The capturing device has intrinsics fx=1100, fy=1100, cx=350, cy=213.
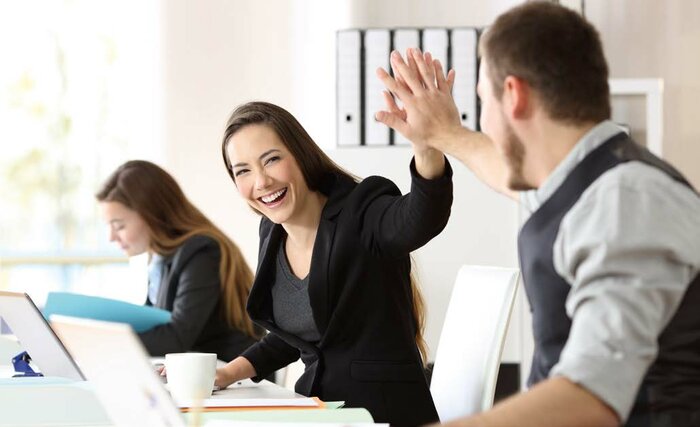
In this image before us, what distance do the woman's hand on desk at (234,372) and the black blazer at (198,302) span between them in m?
0.91

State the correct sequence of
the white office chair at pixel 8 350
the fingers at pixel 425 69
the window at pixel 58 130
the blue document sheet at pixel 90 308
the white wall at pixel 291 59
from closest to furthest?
1. the fingers at pixel 425 69
2. the blue document sheet at pixel 90 308
3. the white office chair at pixel 8 350
4. the white wall at pixel 291 59
5. the window at pixel 58 130

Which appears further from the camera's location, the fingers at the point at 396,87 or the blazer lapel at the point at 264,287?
the blazer lapel at the point at 264,287

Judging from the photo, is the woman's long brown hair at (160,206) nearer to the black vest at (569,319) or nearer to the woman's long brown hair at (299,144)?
the woman's long brown hair at (299,144)

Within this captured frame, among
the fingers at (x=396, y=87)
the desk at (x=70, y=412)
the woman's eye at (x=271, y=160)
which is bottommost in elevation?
the desk at (x=70, y=412)

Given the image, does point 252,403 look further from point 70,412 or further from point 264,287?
point 264,287

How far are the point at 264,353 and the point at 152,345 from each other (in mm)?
829

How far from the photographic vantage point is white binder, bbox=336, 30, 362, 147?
3.81 m

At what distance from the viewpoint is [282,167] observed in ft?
7.18

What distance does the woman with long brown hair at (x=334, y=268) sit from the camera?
202 centimetres

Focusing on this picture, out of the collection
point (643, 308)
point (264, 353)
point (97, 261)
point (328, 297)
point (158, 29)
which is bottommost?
point (97, 261)

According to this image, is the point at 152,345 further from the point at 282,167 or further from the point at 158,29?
the point at 158,29

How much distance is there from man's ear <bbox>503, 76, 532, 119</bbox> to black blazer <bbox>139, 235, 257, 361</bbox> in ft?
6.48

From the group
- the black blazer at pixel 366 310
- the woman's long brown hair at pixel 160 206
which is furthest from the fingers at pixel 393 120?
the woman's long brown hair at pixel 160 206

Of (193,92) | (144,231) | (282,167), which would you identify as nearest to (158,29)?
(193,92)
